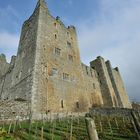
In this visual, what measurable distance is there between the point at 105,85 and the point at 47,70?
18394 millimetres

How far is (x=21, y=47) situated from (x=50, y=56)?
6.11m

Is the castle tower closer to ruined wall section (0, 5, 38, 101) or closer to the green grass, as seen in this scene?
ruined wall section (0, 5, 38, 101)

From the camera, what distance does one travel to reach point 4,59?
38.2 metres

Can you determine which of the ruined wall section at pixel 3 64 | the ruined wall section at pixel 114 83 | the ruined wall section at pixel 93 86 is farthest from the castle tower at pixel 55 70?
the ruined wall section at pixel 3 64

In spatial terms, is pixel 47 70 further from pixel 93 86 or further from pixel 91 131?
pixel 91 131

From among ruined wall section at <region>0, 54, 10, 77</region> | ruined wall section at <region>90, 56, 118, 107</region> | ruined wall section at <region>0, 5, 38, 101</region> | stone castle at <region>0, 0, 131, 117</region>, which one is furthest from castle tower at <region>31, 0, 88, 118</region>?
ruined wall section at <region>0, 54, 10, 77</region>

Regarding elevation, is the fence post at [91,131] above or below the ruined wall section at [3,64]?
below

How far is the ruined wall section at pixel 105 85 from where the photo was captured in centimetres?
3372

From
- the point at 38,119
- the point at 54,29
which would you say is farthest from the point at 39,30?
the point at 38,119

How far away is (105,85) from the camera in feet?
115

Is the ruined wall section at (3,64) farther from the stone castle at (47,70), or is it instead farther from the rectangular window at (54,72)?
the rectangular window at (54,72)

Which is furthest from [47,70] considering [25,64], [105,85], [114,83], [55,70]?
[114,83]

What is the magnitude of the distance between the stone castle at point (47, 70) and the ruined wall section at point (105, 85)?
3430mm

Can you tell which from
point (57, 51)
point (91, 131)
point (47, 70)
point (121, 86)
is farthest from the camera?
point (121, 86)
